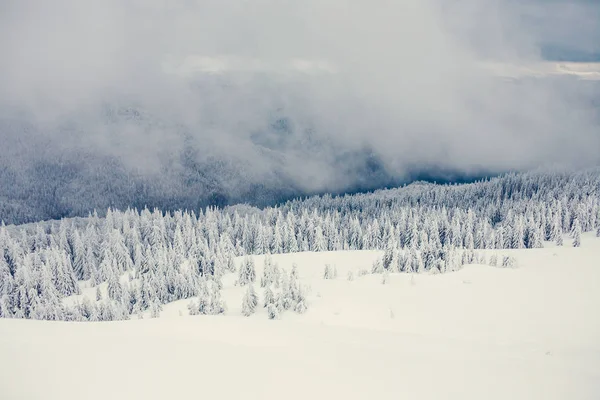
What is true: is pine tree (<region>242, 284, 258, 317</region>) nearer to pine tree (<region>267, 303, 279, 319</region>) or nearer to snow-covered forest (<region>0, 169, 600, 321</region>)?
snow-covered forest (<region>0, 169, 600, 321</region>)

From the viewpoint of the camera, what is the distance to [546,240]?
9419 centimetres

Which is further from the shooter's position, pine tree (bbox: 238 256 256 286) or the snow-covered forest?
pine tree (bbox: 238 256 256 286)

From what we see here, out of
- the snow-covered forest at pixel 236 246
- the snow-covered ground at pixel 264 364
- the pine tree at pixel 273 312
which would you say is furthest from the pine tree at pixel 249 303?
the snow-covered ground at pixel 264 364

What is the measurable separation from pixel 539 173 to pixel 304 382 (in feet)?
625

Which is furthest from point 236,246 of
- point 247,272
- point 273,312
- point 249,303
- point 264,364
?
point 264,364

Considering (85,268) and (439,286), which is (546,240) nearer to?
(439,286)

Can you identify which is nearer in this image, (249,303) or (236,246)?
(249,303)

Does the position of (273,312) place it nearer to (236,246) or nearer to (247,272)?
(247,272)

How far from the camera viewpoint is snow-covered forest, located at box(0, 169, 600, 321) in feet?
185

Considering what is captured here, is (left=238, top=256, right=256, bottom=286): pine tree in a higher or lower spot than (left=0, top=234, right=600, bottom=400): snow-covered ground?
lower

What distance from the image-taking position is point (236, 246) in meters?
107

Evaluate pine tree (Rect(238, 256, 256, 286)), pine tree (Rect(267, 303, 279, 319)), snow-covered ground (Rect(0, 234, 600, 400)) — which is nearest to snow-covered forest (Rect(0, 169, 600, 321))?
pine tree (Rect(267, 303, 279, 319))

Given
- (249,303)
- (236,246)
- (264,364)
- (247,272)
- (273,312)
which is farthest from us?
(236,246)

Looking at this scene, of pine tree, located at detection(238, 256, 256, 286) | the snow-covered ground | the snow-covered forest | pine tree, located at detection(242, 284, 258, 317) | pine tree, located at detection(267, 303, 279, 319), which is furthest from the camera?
pine tree, located at detection(238, 256, 256, 286)
